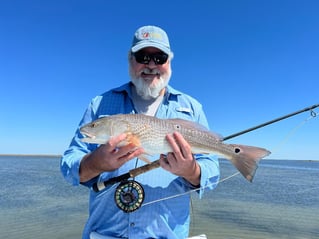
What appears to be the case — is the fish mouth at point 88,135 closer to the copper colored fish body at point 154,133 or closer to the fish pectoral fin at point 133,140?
the copper colored fish body at point 154,133

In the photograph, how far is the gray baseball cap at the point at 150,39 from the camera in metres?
3.64

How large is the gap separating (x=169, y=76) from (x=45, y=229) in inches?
514

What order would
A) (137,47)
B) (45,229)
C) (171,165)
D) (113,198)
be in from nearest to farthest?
(171,165)
(113,198)
(137,47)
(45,229)

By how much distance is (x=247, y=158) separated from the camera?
3.50 m

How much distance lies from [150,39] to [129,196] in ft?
6.00

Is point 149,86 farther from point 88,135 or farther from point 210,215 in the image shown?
point 210,215

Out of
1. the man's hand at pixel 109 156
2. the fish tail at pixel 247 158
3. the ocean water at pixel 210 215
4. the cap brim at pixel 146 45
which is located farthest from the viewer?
the ocean water at pixel 210 215

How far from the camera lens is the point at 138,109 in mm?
3828

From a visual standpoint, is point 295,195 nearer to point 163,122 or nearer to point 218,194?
point 218,194

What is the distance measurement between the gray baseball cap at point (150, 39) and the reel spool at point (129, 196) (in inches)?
61.4

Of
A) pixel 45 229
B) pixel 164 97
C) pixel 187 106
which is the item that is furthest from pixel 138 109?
pixel 45 229

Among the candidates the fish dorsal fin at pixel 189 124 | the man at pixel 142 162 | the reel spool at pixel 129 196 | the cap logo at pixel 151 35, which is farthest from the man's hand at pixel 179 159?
the cap logo at pixel 151 35

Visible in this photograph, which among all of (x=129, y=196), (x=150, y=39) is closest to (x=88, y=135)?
(x=129, y=196)

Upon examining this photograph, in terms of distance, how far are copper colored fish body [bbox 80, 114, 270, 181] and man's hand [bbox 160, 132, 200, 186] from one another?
0.10 meters
